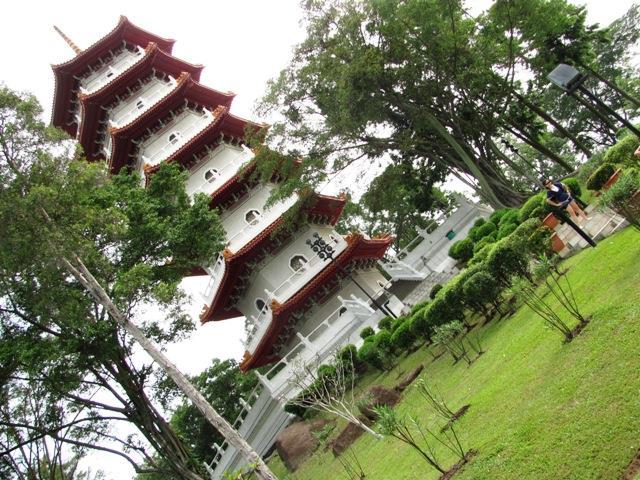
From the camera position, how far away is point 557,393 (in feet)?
22.6

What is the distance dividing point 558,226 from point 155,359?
10131 millimetres

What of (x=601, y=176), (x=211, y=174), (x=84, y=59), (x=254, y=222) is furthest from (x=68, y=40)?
(x=601, y=176)

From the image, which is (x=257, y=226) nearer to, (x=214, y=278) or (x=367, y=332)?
(x=214, y=278)

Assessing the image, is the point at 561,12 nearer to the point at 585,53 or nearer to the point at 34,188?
the point at 585,53

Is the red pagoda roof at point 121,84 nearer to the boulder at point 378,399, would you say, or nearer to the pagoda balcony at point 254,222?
the pagoda balcony at point 254,222

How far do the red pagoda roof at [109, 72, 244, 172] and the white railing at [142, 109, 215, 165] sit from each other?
0.65 metres

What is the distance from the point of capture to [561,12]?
21.8 meters

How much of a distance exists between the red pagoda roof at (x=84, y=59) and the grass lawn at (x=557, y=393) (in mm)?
26938

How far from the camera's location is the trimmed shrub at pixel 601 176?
596 inches

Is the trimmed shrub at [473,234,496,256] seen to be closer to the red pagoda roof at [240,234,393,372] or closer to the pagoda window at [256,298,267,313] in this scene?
the red pagoda roof at [240,234,393,372]

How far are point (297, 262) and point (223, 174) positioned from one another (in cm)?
561

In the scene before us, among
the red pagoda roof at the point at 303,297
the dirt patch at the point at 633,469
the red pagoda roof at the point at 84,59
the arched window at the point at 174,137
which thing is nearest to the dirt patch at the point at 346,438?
the red pagoda roof at the point at 303,297

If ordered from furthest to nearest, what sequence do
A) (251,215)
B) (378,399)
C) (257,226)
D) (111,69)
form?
1. (111,69)
2. (251,215)
3. (257,226)
4. (378,399)

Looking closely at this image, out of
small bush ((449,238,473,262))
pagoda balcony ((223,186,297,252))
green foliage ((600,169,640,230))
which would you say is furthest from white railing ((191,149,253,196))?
green foliage ((600,169,640,230))
